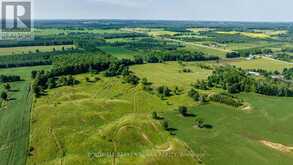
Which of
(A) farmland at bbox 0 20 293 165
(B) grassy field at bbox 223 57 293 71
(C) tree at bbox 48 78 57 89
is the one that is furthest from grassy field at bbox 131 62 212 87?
(C) tree at bbox 48 78 57 89

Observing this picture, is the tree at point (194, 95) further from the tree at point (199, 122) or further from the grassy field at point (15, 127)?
the grassy field at point (15, 127)

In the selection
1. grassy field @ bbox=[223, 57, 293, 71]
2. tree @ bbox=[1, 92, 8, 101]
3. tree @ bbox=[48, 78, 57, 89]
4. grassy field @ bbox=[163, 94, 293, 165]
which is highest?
grassy field @ bbox=[223, 57, 293, 71]

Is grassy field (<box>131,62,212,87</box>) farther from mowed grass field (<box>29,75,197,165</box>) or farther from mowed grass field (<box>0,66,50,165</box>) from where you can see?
mowed grass field (<box>0,66,50,165</box>)

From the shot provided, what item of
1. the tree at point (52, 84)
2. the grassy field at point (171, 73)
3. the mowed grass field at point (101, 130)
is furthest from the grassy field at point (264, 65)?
the tree at point (52, 84)

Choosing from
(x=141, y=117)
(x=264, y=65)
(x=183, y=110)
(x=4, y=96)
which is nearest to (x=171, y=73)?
(x=183, y=110)

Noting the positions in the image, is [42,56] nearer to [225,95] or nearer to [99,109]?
[99,109]

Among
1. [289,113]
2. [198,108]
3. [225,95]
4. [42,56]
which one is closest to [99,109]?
[198,108]
